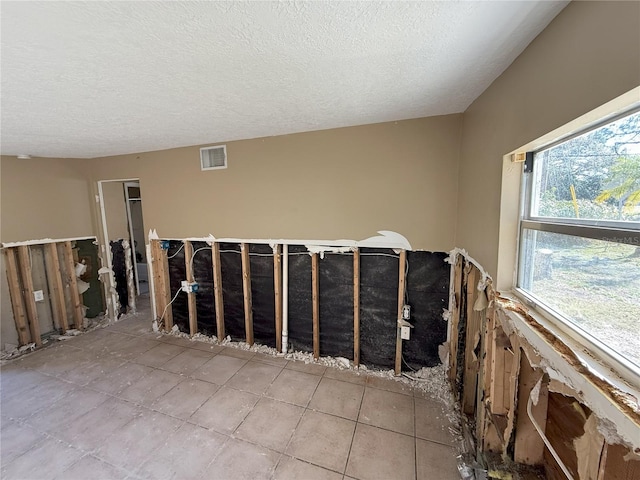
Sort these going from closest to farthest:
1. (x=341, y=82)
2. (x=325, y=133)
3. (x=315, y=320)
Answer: (x=341, y=82) → (x=325, y=133) → (x=315, y=320)

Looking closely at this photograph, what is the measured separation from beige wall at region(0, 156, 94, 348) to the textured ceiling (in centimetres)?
148

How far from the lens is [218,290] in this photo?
3.34 meters

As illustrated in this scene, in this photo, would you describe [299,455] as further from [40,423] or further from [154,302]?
[154,302]

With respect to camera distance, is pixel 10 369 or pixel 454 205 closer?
pixel 454 205

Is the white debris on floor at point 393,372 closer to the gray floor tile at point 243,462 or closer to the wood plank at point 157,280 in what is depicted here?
the wood plank at point 157,280

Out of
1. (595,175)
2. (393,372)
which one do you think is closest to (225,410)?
(393,372)

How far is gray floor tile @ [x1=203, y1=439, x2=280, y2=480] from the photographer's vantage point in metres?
1.73

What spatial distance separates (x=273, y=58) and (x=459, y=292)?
2.26 meters

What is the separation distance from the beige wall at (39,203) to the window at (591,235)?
519cm

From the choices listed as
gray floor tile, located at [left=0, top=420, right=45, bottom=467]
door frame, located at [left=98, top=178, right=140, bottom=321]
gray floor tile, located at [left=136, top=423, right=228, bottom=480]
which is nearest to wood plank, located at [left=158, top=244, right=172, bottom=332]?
door frame, located at [left=98, top=178, right=140, bottom=321]

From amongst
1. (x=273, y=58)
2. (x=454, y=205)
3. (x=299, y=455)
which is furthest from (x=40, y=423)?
(x=454, y=205)

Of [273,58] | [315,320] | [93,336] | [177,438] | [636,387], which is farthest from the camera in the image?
[93,336]

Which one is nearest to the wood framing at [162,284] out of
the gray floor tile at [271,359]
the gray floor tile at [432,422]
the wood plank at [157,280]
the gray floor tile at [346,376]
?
the wood plank at [157,280]

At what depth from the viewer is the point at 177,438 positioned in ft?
6.60
